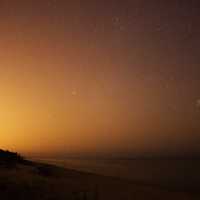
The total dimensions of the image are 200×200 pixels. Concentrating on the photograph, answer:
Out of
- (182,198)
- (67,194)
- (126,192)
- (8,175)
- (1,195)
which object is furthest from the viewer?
(182,198)

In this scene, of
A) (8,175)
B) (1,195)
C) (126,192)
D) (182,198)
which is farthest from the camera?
(182,198)

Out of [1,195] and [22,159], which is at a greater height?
[22,159]

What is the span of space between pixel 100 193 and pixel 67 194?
5.35 meters

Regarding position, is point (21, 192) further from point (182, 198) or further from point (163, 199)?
point (182, 198)

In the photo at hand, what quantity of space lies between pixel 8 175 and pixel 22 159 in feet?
52.4

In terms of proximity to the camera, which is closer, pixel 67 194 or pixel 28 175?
pixel 67 194

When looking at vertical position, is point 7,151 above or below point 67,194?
above

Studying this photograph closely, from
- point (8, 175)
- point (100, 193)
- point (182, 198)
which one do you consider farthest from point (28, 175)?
point (182, 198)

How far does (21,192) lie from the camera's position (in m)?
27.8

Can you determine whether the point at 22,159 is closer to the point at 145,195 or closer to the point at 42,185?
the point at 145,195

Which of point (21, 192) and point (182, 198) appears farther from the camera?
point (182, 198)

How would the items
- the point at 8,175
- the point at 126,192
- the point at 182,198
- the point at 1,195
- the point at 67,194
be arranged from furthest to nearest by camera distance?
the point at 182,198 < the point at 126,192 < the point at 8,175 < the point at 67,194 < the point at 1,195

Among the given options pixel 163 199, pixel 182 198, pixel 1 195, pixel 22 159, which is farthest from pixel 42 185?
pixel 182 198

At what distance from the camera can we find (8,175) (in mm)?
33000
